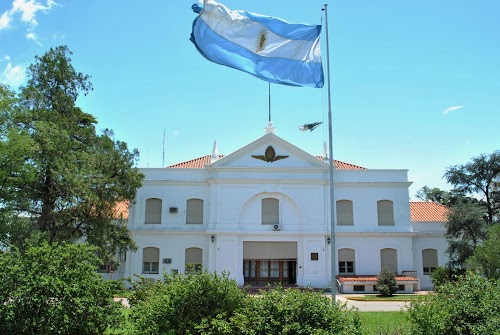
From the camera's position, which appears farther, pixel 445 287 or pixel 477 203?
pixel 477 203

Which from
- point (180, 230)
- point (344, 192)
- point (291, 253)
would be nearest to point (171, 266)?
point (180, 230)

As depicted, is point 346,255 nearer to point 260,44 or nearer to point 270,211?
point 270,211

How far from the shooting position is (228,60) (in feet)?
41.8

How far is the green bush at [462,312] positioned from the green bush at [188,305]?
3.61 m

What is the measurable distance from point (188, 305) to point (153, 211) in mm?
22353

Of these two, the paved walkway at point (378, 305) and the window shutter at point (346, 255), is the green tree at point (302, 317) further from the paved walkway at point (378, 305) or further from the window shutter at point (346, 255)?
the window shutter at point (346, 255)

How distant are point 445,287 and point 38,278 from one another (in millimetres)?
8729

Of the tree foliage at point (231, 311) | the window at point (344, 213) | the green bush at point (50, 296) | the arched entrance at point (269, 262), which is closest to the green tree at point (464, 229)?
the window at point (344, 213)

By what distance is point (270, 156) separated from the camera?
3073 cm

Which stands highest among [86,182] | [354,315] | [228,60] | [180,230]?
[228,60]

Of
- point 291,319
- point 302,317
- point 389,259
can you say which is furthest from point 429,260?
point 291,319

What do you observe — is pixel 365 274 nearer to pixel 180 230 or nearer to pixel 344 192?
pixel 344 192

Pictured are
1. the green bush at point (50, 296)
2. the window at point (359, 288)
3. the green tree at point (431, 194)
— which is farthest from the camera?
the green tree at point (431, 194)

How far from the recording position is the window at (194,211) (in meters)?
31.2
